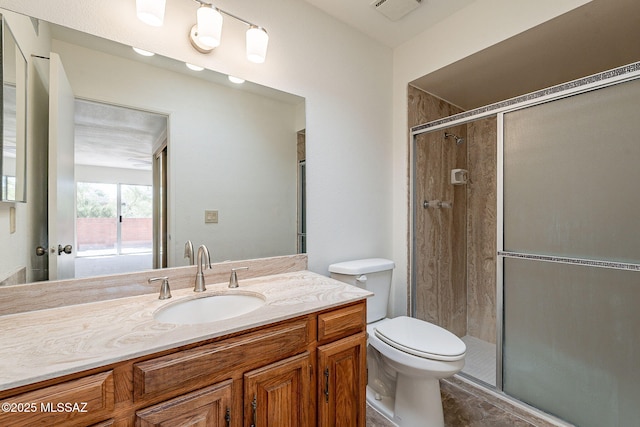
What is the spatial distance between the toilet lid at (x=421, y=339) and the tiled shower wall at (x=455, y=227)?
591 mm

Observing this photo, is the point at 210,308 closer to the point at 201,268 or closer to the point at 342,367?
the point at 201,268

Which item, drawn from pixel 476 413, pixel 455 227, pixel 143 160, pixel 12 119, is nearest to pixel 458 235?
pixel 455 227

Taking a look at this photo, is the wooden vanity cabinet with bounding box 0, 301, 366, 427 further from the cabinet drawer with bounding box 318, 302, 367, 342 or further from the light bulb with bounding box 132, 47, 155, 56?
the light bulb with bounding box 132, 47, 155, 56

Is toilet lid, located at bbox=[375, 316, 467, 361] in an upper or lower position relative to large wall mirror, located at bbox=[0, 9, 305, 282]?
lower

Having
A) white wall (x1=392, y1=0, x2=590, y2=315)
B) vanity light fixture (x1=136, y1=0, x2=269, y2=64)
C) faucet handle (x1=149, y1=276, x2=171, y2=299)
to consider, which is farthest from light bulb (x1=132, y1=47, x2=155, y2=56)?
white wall (x1=392, y1=0, x2=590, y2=315)

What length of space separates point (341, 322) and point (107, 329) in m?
A: 0.82

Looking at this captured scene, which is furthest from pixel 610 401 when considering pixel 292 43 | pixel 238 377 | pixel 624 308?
pixel 292 43

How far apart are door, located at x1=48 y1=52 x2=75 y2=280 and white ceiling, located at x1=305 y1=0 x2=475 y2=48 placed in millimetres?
1376

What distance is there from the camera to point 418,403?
1426 millimetres

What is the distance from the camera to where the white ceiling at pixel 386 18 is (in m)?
1.70

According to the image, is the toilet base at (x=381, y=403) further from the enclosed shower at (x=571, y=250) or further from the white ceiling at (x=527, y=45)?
the white ceiling at (x=527, y=45)

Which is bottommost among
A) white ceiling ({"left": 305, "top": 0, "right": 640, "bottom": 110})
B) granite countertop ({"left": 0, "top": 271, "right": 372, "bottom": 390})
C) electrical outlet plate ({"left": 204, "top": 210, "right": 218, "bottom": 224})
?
granite countertop ({"left": 0, "top": 271, "right": 372, "bottom": 390})

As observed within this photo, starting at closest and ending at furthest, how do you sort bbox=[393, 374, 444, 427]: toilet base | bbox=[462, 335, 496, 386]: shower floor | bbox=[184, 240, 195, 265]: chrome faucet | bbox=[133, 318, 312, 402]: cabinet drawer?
1. bbox=[133, 318, 312, 402]: cabinet drawer
2. bbox=[184, 240, 195, 265]: chrome faucet
3. bbox=[393, 374, 444, 427]: toilet base
4. bbox=[462, 335, 496, 386]: shower floor

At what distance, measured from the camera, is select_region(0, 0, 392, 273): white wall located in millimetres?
1236
